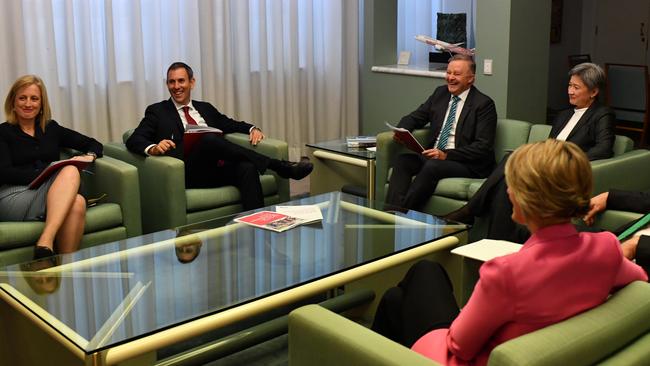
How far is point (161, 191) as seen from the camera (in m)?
4.43

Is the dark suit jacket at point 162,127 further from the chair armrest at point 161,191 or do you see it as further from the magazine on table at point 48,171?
the magazine on table at point 48,171

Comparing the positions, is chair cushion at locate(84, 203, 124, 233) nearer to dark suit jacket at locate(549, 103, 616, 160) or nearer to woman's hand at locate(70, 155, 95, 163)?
woman's hand at locate(70, 155, 95, 163)

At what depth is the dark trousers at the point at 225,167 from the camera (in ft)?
15.2

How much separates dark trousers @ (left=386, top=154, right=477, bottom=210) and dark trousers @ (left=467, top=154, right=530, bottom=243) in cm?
33

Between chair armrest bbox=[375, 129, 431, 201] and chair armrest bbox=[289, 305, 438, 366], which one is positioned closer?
chair armrest bbox=[289, 305, 438, 366]

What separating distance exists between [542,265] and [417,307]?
64 cm

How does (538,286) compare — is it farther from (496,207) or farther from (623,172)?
(623,172)

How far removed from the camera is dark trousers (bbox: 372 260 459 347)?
7.59 feet

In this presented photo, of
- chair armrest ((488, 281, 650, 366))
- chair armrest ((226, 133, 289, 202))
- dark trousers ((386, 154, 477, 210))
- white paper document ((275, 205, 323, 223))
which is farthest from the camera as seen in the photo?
chair armrest ((226, 133, 289, 202))

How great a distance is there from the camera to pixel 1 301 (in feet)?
9.50

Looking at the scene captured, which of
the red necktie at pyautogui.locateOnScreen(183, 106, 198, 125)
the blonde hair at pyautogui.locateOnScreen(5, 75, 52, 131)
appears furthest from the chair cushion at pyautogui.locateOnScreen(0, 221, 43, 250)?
the red necktie at pyautogui.locateOnScreen(183, 106, 198, 125)

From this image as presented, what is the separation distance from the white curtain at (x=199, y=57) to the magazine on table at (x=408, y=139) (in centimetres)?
210

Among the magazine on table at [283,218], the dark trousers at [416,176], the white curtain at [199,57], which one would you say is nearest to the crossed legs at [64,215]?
the magazine on table at [283,218]

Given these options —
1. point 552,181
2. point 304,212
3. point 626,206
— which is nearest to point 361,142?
point 304,212
